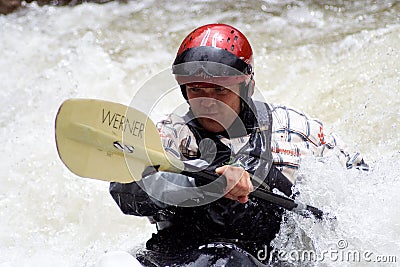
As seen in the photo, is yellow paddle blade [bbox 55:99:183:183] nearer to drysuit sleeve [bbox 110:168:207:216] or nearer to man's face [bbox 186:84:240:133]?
drysuit sleeve [bbox 110:168:207:216]

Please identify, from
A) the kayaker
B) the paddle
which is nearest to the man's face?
the kayaker

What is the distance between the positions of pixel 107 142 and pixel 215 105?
1.06ft

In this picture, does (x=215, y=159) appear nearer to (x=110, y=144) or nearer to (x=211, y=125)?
(x=211, y=125)

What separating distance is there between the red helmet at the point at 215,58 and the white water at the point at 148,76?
1.20ft

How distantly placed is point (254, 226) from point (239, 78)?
1.38 ft

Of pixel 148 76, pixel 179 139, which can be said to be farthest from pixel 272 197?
pixel 148 76

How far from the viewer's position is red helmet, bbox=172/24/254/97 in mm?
1683

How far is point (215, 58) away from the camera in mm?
1698

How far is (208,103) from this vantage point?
1.71 metres

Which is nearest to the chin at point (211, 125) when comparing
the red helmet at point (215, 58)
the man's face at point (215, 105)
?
the man's face at point (215, 105)

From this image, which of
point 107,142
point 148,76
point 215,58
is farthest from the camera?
point 148,76

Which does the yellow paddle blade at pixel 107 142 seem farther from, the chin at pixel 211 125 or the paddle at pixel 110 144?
the chin at pixel 211 125

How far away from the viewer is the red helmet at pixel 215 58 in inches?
66.2

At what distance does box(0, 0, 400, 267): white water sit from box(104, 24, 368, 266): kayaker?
12cm
